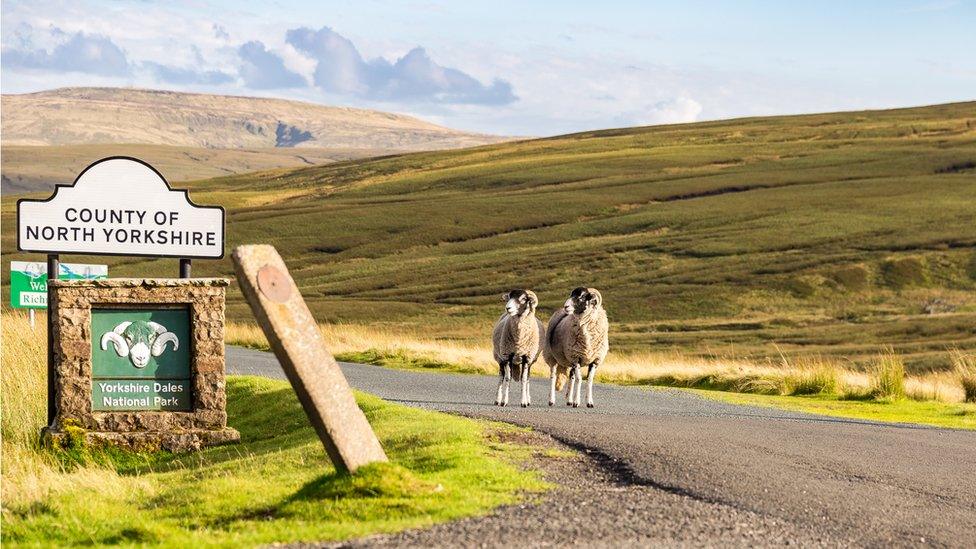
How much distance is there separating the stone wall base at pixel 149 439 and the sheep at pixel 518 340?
489 cm

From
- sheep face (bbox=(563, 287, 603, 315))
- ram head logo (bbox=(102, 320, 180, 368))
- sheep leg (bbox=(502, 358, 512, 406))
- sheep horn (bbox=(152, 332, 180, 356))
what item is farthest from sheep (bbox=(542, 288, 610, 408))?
ram head logo (bbox=(102, 320, 180, 368))

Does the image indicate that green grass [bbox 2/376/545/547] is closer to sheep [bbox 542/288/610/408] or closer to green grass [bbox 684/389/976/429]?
sheep [bbox 542/288/610/408]

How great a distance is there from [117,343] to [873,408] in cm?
1502

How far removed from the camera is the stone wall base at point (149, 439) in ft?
60.5

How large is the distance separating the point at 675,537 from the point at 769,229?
85702 mm

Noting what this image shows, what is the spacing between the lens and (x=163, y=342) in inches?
741

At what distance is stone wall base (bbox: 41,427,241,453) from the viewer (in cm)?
1844

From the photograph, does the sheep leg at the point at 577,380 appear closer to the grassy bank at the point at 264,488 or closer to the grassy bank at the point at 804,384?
the grassy bank at the point at 264,488

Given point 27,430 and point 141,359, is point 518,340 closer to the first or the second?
point 141,359

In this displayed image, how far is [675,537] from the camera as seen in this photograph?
9.93 metres

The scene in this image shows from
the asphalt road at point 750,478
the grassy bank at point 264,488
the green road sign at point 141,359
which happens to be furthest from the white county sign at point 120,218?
the asphalt road at point 750,478

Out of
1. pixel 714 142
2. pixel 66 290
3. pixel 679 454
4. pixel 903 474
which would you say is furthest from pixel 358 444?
pixel 714 142

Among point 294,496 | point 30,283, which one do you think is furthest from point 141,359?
point 30,283

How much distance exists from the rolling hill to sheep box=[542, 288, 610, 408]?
29.7 meters
